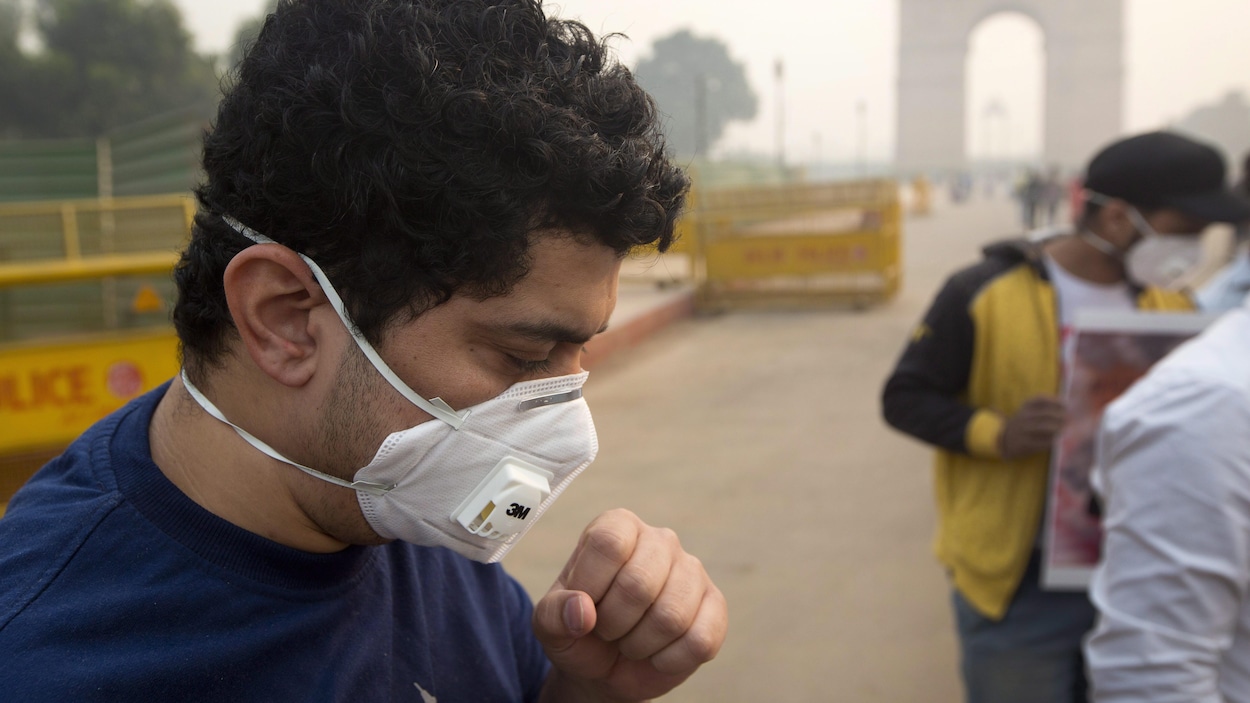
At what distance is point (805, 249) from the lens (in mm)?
13266

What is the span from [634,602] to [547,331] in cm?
37

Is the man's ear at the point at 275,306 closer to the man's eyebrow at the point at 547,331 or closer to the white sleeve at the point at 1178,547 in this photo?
the man's eyebrow at the point at 547,331

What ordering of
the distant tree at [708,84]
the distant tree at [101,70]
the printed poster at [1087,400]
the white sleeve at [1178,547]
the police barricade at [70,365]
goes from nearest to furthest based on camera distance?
the white sleeve at [1178,547] → the printed poster at [1087,400] → the police barricade at [70,365] → the distant tree at [708,84] → the distant tree at [101,70]

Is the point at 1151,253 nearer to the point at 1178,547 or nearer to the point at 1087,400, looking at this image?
the point at 1087,400

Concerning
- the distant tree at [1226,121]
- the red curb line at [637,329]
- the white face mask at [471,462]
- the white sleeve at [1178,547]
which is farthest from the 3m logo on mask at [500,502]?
the distant tree at [1226,121]

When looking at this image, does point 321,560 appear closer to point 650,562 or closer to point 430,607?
point 430,607

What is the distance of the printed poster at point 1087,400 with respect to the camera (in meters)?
2.61

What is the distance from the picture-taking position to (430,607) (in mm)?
1440

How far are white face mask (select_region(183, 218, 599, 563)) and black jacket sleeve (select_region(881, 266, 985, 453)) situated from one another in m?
1.76

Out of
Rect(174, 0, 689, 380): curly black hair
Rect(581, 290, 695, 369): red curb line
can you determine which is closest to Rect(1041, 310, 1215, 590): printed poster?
Rect(174, 0, 689, 380): curly black hair

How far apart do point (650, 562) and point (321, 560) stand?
42cm

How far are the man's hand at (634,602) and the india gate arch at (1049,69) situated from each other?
6394cm

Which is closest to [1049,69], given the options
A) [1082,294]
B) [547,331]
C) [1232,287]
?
[1232,287]

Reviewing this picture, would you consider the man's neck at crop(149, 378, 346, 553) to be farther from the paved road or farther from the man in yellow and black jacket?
the paved road
